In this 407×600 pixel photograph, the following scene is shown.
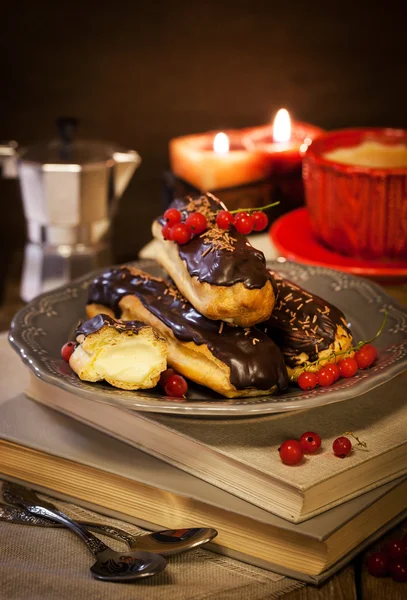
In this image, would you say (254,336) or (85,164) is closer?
(254,336)

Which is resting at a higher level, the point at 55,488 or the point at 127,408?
the point at 127,408

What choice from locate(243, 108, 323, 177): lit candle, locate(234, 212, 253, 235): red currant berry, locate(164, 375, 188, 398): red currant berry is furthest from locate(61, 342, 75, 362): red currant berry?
locate(243, 108, 323, 177): lit candle

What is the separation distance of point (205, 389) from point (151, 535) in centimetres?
16

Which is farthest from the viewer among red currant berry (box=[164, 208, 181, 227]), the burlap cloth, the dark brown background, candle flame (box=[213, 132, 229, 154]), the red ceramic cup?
the dark brown background

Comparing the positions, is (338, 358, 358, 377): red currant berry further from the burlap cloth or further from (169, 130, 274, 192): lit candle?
(169, 130, 274, 192): lit candle

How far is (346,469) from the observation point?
2.42 feet

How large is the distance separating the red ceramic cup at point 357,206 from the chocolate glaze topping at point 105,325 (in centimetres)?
53

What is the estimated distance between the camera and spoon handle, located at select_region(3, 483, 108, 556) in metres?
0.74

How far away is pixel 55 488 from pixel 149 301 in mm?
214

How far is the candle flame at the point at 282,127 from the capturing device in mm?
1506

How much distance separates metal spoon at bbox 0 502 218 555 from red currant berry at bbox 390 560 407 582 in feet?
0.52

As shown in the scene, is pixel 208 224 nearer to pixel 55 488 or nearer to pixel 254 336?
pixel 254 336

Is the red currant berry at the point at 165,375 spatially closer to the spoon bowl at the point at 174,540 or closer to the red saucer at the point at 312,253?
the spoon bowl at the point at 174,540

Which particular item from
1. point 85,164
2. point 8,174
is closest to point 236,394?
point 85,164
